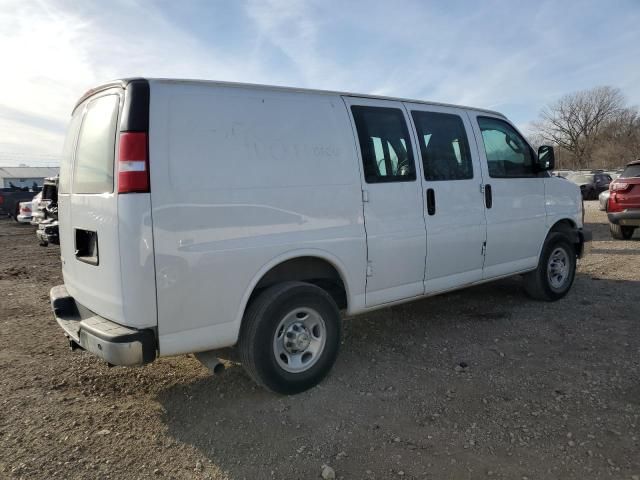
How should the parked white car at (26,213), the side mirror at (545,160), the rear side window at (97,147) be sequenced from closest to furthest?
the rear side window at (97,147), the side mirror at (545,160), the parked white car at (26,213)

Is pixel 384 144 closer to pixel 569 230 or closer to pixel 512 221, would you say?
pixel 512 221

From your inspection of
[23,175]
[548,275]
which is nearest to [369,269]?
[548,275]

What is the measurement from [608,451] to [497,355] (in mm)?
1497

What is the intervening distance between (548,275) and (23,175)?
8938 centimetres

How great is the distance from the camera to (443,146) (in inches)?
181

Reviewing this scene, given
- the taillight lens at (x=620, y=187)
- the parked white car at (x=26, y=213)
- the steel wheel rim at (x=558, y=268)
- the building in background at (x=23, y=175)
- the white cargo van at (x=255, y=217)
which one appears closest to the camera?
the white cargo van at (x=255, y=217)

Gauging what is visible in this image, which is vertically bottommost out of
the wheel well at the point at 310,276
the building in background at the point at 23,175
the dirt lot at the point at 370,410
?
the dirt lot at the point at 370,410

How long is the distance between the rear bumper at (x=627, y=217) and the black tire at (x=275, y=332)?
927 cm

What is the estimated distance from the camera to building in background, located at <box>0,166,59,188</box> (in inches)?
2778

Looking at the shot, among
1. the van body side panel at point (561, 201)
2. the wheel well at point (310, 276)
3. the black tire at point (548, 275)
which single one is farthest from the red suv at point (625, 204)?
the wheel well at point (310, 276)

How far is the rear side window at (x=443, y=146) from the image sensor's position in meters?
4.42

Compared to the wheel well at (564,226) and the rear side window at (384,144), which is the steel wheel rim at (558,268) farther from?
the rear side window at (384,144)

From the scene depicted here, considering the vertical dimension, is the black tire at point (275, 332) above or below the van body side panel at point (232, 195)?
below

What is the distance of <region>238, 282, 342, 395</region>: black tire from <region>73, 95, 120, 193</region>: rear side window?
125cm
